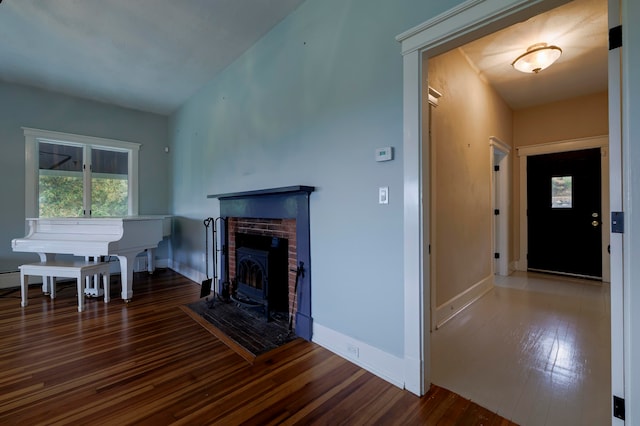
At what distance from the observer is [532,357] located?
217cm

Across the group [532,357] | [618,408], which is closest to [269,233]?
[532,357]

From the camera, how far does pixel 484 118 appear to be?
3811 mm

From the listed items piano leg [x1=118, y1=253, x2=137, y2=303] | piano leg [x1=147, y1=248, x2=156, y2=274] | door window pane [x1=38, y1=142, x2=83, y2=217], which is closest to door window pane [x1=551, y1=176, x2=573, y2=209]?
piano leg [x1=118, y1=253, x2=137, y2=303]

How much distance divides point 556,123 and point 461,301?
→ 378cm

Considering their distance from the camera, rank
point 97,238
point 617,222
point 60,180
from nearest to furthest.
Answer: point 617,222, point 97,238, point 60,180

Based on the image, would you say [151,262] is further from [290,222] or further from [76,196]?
[290,222]

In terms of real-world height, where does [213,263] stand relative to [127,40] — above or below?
below

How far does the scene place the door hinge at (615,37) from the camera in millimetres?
1181

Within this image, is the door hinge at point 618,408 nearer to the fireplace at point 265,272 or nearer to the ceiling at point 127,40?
the fireplace at point 265,272

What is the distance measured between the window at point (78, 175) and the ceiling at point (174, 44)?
0.84m

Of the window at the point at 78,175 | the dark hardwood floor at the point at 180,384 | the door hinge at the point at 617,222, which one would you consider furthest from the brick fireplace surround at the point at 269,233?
the window at the point at 78,175

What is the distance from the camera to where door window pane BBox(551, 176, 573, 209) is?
4711 millimetres

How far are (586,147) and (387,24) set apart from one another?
14.8ft

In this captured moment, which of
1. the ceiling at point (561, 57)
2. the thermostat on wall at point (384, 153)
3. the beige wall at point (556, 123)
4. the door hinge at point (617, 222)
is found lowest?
the door hinge at point (617, 222)
